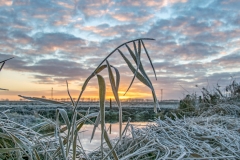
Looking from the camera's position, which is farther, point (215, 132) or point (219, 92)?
point (219, 92)

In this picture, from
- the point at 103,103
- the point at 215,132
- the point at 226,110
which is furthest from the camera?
the point at 226,110

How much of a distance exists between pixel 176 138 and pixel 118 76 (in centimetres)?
96

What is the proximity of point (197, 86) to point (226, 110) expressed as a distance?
2844 millimetres

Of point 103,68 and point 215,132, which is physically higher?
point 103,68

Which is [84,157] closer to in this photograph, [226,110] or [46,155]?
[46,155]

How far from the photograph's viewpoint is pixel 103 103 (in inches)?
35.9

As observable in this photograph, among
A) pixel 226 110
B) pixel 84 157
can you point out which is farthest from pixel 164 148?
pixel 226 110

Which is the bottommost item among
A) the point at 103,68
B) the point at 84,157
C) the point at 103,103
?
the point at 84,157

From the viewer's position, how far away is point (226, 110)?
435 cm

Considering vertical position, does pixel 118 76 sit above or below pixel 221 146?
above

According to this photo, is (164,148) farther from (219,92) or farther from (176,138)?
(219,92)

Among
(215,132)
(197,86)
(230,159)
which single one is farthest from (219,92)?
(230,159)

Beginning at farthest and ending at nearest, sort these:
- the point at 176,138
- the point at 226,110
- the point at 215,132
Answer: the point at 226,110, the point at 215,132, the point at 176,138

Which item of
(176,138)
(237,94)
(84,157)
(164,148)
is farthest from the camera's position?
(237,94)
